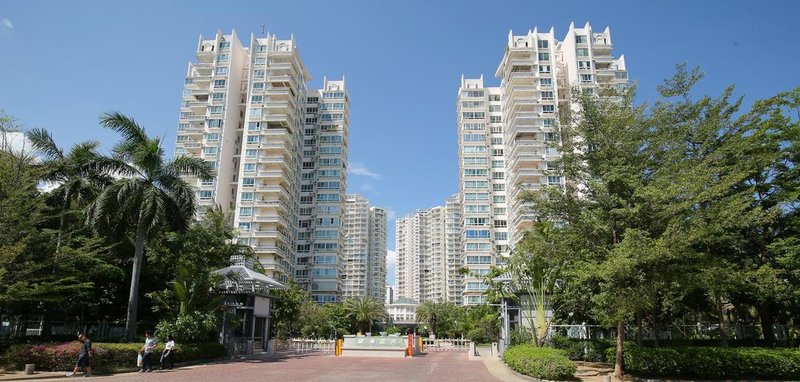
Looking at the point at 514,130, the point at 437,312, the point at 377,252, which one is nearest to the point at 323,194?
the point at 437,312

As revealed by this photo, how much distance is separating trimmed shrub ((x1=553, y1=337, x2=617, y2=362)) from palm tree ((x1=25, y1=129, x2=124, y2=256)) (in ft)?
84.5

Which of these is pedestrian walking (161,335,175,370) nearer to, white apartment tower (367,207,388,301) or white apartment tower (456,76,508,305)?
white apartment tower (456,76,508,305)

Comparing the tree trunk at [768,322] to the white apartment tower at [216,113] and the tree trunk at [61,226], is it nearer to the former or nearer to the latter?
the tree trunk at [61,226]

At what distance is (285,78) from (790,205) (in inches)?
2889

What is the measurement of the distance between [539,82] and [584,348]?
63320 mm

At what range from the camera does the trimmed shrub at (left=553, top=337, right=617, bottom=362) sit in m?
23.8

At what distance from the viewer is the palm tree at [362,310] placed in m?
71.4

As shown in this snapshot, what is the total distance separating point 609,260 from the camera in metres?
16.3

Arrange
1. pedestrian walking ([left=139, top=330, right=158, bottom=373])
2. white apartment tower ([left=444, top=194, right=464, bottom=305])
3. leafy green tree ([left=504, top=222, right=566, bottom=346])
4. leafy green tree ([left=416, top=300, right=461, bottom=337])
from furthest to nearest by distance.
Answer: white apartment tower ([left=444, top=194, right=464, bottom=305]) → leafy green tree ([left=416, top=300, right=461, bottom=337]) → leafy green tree ([left=504, top=222, right=566, bottom=346]) → pedestrian walking ([left=139, top=330, right=158, bottom=373])

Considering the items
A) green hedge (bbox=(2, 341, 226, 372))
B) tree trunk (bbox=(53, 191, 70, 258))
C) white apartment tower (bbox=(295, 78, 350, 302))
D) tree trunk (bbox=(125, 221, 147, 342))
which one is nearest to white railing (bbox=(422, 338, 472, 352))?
tree trunk (bbox=(125, 221, 147, 342))

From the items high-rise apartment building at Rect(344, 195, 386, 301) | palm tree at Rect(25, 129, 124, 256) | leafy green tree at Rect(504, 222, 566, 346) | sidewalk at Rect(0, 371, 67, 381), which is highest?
high-rise apartment building at Rect(344, 195, 386, 301)

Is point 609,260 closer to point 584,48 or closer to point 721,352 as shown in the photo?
point 721,352

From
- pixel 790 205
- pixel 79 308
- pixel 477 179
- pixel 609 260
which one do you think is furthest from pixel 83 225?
pixel 477 179

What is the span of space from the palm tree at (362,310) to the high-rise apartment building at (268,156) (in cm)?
1120
